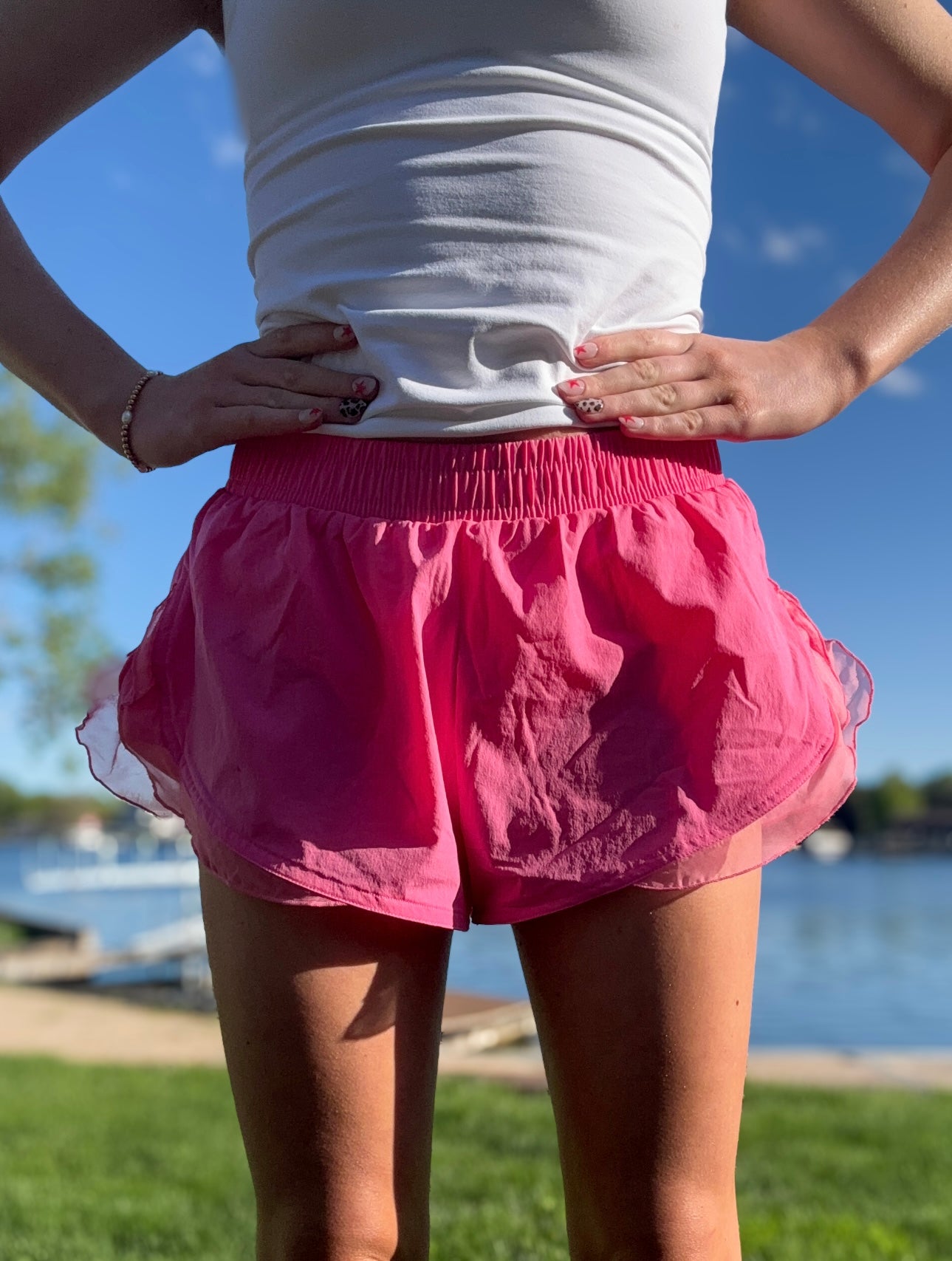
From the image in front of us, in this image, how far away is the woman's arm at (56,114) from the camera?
1.21m

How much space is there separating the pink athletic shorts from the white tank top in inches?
2.7

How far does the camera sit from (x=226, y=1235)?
3.36 m

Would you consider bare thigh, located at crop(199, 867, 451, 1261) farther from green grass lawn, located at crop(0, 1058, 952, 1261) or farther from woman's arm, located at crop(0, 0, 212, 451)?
green grass lawn, located at crop(0, 1058, 952, 1261)

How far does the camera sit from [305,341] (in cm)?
109

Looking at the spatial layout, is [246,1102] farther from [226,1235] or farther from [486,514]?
[226,1235]

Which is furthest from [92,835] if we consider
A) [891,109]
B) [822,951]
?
[891,109]

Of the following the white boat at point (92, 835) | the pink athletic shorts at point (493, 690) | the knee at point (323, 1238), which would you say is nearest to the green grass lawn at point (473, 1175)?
the knee at point (323, 1238)

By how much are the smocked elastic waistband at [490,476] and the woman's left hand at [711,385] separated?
3 centimetres

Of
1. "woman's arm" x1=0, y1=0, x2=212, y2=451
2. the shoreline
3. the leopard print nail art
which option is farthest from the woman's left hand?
the shoreline

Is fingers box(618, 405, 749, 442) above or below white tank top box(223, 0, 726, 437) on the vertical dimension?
below

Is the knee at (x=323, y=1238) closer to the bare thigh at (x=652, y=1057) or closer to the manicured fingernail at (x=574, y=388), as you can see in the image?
the bare thigh at (x=652, y=1057)

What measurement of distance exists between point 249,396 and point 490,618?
33 centimetres

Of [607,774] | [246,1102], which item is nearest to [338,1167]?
[246,1102]

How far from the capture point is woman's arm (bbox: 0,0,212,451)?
1.21m
